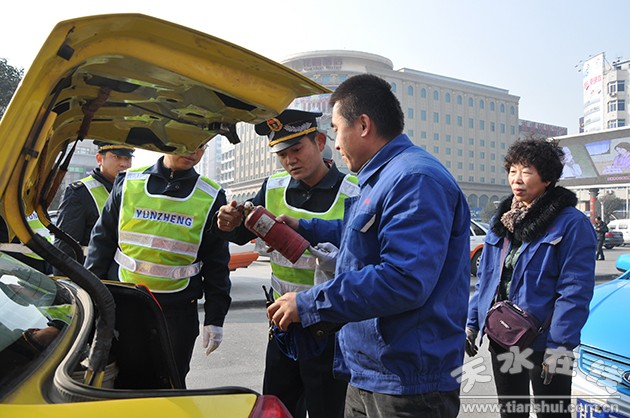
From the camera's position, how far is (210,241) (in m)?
2.82

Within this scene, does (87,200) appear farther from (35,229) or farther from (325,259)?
(325,259)

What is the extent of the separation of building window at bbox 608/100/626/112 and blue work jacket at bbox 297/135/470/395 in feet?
294

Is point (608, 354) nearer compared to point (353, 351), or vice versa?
point (353, 351)

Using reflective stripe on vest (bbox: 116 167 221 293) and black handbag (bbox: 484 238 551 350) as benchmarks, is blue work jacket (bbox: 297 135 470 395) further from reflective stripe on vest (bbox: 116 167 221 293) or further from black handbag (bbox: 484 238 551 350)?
reflective stripe on vest (bbox: 116 167 221 293)

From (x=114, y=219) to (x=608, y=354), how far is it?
9.73ft

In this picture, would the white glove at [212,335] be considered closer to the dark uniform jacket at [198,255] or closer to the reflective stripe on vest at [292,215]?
the dark uniform jacket at [198,255]

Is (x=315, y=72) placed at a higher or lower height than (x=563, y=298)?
higher

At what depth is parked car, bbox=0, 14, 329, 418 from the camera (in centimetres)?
103

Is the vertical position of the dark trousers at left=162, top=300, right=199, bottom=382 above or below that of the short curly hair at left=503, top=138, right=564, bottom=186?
below

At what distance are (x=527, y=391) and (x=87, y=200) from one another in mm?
3502

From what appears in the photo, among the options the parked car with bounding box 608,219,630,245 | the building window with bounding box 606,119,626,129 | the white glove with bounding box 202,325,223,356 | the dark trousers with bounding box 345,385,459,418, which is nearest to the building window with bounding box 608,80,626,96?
the building window with bounding box 606,119,626,129

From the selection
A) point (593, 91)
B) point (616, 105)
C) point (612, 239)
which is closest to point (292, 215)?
point (612, 239)

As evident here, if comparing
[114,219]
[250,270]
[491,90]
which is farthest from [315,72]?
[114,219]

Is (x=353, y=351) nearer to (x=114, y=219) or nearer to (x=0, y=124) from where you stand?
(x=0, y=124)
